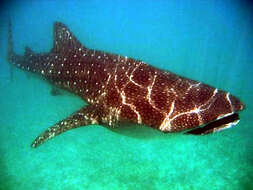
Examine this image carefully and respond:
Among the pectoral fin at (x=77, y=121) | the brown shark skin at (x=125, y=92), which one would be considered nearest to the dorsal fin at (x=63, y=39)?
the brown shark skin at (x=125, y=92)

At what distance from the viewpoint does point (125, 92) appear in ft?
12.8

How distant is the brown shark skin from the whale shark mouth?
8 cm

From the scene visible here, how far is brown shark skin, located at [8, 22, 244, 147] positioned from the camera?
3.12 meters

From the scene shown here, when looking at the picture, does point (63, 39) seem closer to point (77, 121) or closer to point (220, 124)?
point (77, 121)

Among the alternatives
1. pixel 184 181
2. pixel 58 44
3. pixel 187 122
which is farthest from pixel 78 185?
pixel 187 122

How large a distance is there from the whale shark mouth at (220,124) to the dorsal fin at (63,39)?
11.2ft

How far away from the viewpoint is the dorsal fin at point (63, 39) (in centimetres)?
561

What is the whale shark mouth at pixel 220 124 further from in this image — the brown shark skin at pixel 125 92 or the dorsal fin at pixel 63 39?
the dorsal fin at pixel 63 39

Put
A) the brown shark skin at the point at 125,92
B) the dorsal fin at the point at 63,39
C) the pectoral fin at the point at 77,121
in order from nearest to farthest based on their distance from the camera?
the brown shark skin at the point at 125,92 < the pectoral fin at the point at 77,121 < the dorsal fin at the point at 63,39

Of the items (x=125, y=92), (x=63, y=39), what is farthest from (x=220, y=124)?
(x=63, y=39)

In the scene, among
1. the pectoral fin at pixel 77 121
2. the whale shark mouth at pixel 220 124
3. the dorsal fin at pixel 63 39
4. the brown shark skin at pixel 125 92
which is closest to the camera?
the whale shark mouth at pixel 220 124

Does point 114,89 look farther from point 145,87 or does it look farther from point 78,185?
point 78,185

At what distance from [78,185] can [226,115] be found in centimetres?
664

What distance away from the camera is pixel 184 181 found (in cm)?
841
